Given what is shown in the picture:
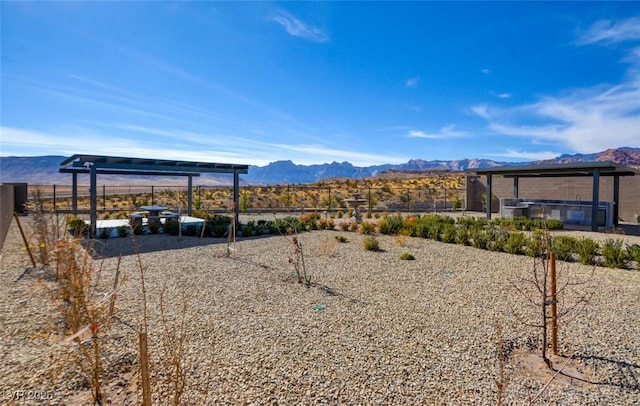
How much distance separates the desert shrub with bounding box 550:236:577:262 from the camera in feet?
28.6

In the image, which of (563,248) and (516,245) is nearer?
(563,248)

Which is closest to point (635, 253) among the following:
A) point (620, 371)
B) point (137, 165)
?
point (620, 371)

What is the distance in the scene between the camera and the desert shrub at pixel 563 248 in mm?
8703

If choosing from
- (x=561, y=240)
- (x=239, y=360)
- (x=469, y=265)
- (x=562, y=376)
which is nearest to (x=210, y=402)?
(x=239, y=360)

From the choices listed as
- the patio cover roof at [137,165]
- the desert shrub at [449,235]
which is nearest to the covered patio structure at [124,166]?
the patio cover roof at [137,165]

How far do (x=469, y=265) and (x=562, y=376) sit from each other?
15.7 ft

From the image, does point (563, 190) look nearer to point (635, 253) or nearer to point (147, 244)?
point (635, 253)

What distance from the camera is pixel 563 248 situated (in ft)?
28.9

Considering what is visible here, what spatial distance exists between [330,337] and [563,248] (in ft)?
25.0

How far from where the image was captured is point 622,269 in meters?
7.70

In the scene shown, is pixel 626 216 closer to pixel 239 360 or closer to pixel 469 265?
pixel 469 265

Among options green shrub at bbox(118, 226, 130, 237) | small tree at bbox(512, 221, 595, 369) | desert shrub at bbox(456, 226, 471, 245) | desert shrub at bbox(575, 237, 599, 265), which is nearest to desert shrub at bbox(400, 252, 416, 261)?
small tree at bbox(512, 221, 595, 369)

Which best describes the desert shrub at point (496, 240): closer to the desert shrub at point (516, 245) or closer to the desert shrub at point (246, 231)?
the desert shrub at point (516, 245)

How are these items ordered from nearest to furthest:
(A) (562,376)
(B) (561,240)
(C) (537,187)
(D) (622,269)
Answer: (A) (562,376) < (D) (622,269) < (B) (561,240) < (C) (537,187)
